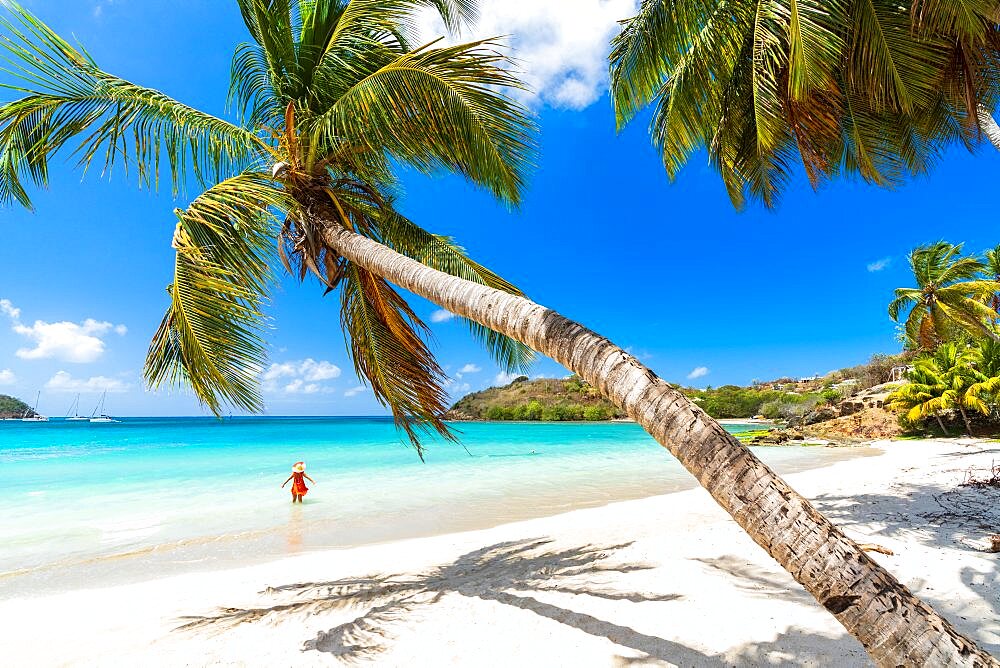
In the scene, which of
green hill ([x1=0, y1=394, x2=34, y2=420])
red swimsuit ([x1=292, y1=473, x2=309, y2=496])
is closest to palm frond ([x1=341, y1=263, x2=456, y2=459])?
red swimsuit ([x1=292, y1=473, x2=309, y2=496])

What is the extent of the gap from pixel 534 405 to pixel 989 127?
2421 inches

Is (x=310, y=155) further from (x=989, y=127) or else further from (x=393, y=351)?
(x=989, y=127)

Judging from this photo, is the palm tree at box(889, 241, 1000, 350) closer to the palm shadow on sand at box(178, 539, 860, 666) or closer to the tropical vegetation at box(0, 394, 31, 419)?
the palm shadow on sand at box(178, 539, 860, 666)

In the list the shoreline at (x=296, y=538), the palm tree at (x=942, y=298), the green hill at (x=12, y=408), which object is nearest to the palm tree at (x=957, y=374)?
the palm tree at (x=942, y=298)

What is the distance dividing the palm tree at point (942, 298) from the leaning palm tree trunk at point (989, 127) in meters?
8.30

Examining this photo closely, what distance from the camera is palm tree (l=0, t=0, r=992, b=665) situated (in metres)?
1.74

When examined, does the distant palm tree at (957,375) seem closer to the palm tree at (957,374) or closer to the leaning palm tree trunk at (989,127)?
the palm tree at (957,374)

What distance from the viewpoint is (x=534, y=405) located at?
2598 inches

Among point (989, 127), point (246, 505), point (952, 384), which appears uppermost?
point (989, 127)

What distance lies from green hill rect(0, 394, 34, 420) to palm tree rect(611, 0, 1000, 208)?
127 meters

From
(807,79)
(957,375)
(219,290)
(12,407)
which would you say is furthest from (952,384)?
(12,407)

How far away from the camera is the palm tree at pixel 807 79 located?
A: 13.3 feet

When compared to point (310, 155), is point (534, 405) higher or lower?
lower

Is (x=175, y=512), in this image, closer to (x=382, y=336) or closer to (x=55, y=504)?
(x=55, y=504)
